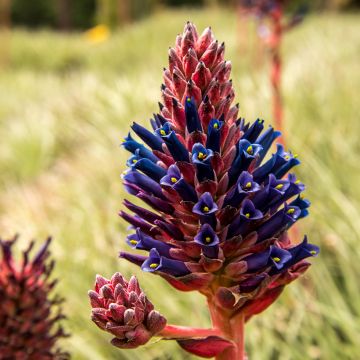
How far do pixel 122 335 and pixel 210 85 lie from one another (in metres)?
0.52

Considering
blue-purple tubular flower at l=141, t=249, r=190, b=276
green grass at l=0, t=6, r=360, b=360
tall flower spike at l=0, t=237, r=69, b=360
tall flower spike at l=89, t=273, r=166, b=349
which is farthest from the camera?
green grass at l=0, t=6, r=360, b=360

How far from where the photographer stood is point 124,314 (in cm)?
96

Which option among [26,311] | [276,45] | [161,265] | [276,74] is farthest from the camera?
[276,45]

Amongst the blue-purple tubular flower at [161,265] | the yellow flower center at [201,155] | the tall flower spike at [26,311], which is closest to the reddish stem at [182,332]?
the blue-purple tubular flower at [161,265]

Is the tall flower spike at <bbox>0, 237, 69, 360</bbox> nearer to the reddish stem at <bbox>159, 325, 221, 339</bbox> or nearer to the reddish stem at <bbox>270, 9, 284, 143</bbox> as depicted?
the reddish stem at <bbox>159, 325, 221, 339</bbox>

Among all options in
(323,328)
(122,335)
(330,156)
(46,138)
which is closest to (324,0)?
(46,138)

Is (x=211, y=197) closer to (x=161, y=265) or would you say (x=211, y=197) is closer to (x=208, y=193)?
(x=208, y=193)

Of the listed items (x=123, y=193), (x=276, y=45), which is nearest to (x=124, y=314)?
Result: (x=276, y=45)

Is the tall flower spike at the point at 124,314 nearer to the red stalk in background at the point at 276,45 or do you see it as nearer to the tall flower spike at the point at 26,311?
the tall flower spike at the point at 26,311

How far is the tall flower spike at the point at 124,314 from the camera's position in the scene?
0.97 metres

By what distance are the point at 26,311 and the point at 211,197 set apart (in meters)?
0.73

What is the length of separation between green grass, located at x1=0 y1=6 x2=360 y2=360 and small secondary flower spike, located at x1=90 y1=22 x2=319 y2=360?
4.98ft

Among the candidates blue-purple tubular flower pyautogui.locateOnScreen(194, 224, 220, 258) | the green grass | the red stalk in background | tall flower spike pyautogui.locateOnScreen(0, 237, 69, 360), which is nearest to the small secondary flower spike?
blue-purple tubular flower pyautogui.locateOnScreen(194, 224, 220, 258)

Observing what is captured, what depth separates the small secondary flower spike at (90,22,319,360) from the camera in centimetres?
109
